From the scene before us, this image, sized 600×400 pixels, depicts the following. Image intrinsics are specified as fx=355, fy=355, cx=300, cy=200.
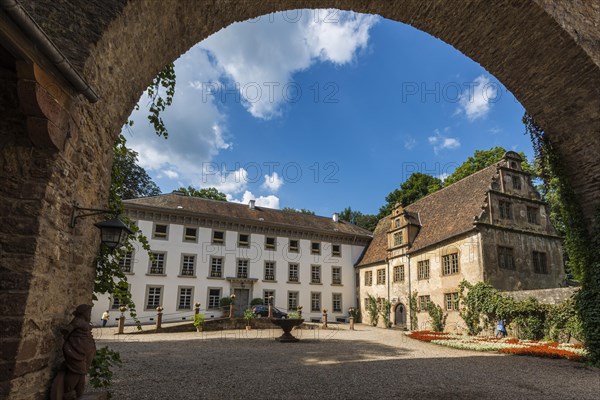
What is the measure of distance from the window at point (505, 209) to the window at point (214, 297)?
2050 cm

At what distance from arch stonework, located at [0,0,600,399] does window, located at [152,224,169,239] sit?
2334 cm

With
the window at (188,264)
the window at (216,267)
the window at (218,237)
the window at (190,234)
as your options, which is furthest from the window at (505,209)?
the window at (188,264)

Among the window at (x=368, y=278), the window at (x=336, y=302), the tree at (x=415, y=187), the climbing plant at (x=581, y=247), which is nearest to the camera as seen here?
the climbing plant at (x=581, y=247)

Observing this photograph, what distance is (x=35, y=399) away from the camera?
3.24 metres

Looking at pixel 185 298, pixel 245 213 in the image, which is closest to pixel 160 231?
pixel 185 298

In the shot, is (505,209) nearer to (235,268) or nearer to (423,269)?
(423,269)

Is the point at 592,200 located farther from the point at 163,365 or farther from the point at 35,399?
the point at 163,365

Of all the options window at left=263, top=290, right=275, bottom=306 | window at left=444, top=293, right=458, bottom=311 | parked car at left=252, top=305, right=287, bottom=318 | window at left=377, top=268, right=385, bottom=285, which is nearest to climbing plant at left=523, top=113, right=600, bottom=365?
window at left=444, top=293, right=458, bottom=311

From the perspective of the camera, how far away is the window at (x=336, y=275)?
32344 millimetres

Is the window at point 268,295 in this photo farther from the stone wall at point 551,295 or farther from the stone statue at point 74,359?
the stone statue at point 74,359

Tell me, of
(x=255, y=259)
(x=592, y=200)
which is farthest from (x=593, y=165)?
(x=255, y=259)

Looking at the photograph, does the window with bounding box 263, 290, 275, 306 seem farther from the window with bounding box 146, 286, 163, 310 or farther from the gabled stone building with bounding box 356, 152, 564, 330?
the gabled stone building with bounding box 356, 152, 564, 330

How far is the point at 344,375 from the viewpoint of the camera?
8.24 meters

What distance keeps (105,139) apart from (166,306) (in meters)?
24.1
